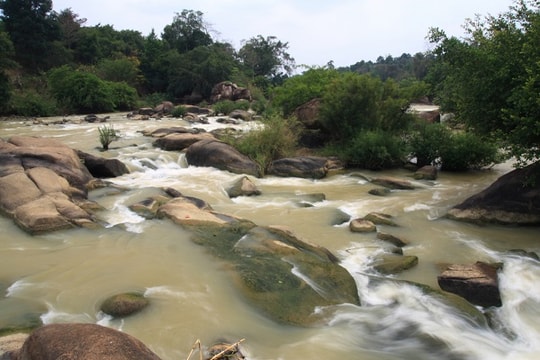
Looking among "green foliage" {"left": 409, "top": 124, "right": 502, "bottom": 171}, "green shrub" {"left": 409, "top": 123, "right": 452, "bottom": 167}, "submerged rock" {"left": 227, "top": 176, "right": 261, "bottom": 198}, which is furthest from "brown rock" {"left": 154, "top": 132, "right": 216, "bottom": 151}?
"green foliage" {"left": 409, "top": 124, "right": 502, "bottom": 171}

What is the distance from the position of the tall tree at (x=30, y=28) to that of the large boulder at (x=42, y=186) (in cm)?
3661

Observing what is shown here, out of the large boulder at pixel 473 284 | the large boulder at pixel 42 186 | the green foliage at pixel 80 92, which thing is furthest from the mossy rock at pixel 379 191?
the green foliage at pixel 80 92

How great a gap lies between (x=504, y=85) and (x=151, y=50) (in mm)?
47578

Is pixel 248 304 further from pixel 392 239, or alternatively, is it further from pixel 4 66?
pixel 4 66

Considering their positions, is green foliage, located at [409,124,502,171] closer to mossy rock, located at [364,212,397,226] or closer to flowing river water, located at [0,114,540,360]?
flowing river water, located at [0,114,540,360]

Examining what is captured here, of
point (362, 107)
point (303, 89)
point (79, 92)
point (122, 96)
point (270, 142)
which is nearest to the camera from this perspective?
point (270, 142)

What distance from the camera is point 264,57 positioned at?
59531 millimetres

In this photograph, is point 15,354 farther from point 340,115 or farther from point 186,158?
point 340,115

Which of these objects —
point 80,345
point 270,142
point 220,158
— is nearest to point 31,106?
point 220,158

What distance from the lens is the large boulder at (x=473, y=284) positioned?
4898 millimetres

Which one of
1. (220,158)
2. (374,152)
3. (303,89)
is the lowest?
(220,158)

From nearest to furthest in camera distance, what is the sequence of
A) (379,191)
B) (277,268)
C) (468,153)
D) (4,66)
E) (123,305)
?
(123,305), (277,268), (379,191), (468,153), (4,66)

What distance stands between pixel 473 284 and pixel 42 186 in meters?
6.99

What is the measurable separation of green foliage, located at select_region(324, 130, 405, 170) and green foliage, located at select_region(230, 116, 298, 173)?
5.83 feet
